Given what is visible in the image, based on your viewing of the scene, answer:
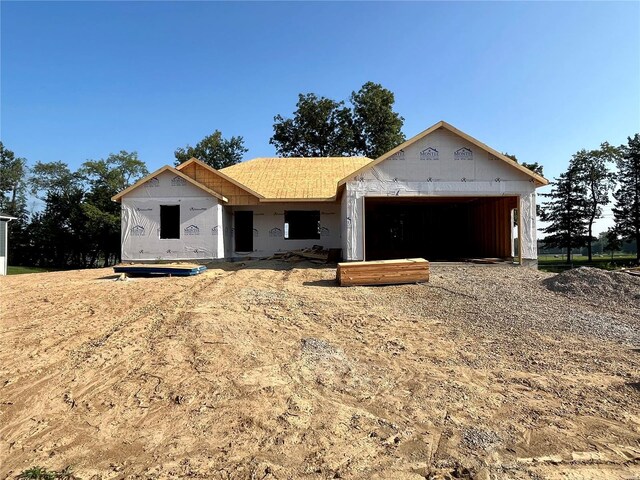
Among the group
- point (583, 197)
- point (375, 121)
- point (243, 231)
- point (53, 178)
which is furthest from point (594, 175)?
point (53, 178)

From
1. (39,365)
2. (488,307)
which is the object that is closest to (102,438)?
(39,365)

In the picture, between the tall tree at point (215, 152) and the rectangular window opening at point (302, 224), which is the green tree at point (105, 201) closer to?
the tall tree at point (215, 152)

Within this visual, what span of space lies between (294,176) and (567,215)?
3611 cm

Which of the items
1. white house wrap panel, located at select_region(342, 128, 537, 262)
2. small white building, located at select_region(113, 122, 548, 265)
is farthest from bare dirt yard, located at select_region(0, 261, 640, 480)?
small white building, located at select_region(113, 122, 548, 265)

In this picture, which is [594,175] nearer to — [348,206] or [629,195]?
[629,195]

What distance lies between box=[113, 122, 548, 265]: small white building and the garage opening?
0.20 ft

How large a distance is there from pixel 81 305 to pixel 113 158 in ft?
127

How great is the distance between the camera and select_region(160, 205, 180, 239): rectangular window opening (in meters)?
16.3

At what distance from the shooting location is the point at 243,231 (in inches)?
762

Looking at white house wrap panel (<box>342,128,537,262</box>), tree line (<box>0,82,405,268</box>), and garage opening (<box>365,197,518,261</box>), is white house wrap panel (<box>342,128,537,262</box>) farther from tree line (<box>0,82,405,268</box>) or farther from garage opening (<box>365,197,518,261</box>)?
tree line (<box>0,82,405,268</box>)

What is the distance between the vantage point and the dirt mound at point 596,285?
27.9 feet

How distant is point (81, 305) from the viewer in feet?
26.4

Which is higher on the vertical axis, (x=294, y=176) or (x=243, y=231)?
(x=294, y=176)

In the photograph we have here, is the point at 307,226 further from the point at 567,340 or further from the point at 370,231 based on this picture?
the point at 567,340
